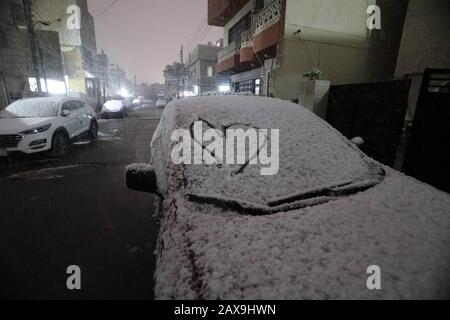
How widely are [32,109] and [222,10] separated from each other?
14754 millimetres

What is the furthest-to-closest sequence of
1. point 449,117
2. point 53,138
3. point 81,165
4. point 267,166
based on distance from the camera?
point 53,138, point 81,165, point 449,117, point 267,166

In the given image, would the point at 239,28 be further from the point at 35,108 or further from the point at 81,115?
the point at 35,108

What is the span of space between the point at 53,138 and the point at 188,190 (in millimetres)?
6450

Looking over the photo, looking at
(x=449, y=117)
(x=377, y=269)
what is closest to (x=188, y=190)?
(x=377, y=269)

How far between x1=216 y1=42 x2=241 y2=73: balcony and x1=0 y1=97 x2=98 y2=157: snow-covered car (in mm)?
10334

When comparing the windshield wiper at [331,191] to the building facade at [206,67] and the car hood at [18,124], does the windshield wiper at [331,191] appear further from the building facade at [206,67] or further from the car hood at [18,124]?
the building facade at [206,67]

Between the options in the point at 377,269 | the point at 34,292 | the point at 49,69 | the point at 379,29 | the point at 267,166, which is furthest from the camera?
the point at 49,69

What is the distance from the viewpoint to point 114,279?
2309 mm

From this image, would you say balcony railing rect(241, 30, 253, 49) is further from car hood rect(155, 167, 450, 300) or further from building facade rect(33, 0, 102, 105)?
building facade rect(33, 0, 102, 105)

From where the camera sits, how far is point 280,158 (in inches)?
80.0

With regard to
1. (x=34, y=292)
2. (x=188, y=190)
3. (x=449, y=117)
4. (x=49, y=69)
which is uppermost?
(x=49, y=69)

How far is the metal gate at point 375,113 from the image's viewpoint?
5.12 meters

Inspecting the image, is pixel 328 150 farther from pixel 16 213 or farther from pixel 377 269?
pixel 16 213

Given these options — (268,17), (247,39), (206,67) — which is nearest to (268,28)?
(268,17)
